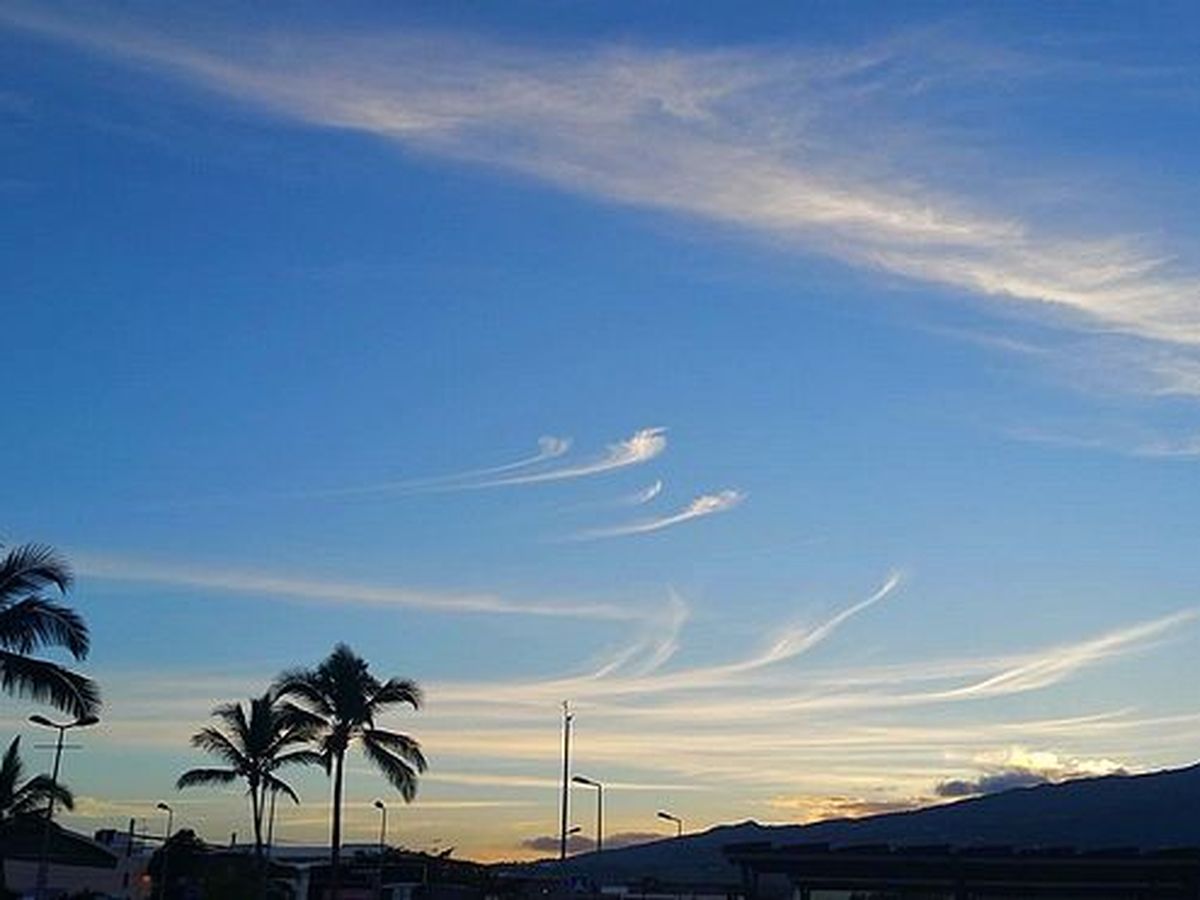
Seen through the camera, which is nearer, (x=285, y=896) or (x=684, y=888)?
(x=285, y=896)

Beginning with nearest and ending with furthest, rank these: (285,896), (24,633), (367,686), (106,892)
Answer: (24,633) < (367,686) < (285,896) < (106,892)

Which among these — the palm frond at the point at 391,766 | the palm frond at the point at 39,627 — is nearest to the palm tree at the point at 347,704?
the palm frond at the point at 391,766

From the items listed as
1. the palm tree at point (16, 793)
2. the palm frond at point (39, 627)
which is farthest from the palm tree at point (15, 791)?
the palm frond at point (39, 627)

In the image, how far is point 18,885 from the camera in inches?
3824

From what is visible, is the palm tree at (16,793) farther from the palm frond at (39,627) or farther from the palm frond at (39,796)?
the palm frond at (39,627)

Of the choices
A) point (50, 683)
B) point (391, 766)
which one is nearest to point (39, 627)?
point (50, 683)

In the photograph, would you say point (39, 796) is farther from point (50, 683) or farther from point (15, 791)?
point (50, 683)

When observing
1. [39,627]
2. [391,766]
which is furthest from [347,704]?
[39,627]

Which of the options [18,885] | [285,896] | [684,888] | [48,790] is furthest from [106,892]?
[48,790]

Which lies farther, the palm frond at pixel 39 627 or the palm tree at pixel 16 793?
the palm tree at pixel 16 793

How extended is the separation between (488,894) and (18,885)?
1056 inches

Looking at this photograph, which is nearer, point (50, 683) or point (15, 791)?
point (50, 683)

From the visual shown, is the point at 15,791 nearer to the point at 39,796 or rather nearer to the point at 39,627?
the point at 39,796

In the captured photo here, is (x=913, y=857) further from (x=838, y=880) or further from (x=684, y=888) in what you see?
(x=684, y=888)
